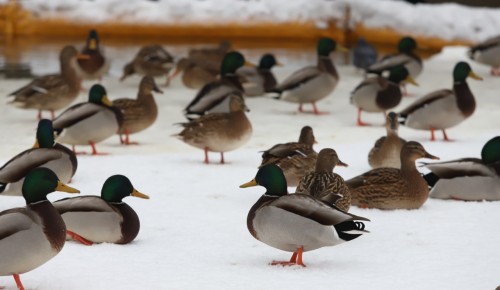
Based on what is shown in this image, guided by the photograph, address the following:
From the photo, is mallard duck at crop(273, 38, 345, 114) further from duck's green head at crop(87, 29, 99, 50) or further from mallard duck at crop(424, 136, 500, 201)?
mallard duck at crop(424, 136, 500, 201)

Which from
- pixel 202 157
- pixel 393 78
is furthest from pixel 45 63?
pixel 202 157

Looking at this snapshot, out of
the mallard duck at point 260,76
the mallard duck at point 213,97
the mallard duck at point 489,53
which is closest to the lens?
the mallard duck at point 213,97

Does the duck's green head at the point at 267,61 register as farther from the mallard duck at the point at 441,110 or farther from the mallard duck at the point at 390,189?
the mallard duck at the point at 390,189

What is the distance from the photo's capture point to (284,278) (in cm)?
532

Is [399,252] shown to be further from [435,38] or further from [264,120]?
[435,38]

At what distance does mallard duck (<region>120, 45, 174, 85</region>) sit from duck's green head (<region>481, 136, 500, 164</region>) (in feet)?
22.7

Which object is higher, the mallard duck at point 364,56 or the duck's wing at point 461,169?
the duck's wing at point 461,169

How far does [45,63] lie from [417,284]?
10.6 metres

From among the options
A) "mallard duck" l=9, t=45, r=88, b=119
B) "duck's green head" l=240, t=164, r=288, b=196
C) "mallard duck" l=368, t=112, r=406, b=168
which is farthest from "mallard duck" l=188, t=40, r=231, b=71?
"duck's green head" l=240, t=164, r=288, b=196

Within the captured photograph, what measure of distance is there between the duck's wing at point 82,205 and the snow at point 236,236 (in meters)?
0.20

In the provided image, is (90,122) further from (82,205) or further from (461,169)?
(461,169)

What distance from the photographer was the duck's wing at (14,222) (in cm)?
493

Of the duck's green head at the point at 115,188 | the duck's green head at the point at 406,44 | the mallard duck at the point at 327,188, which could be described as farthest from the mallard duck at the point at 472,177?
the duck's green head at the point at 406,44

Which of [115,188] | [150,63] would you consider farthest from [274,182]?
[150,63]
